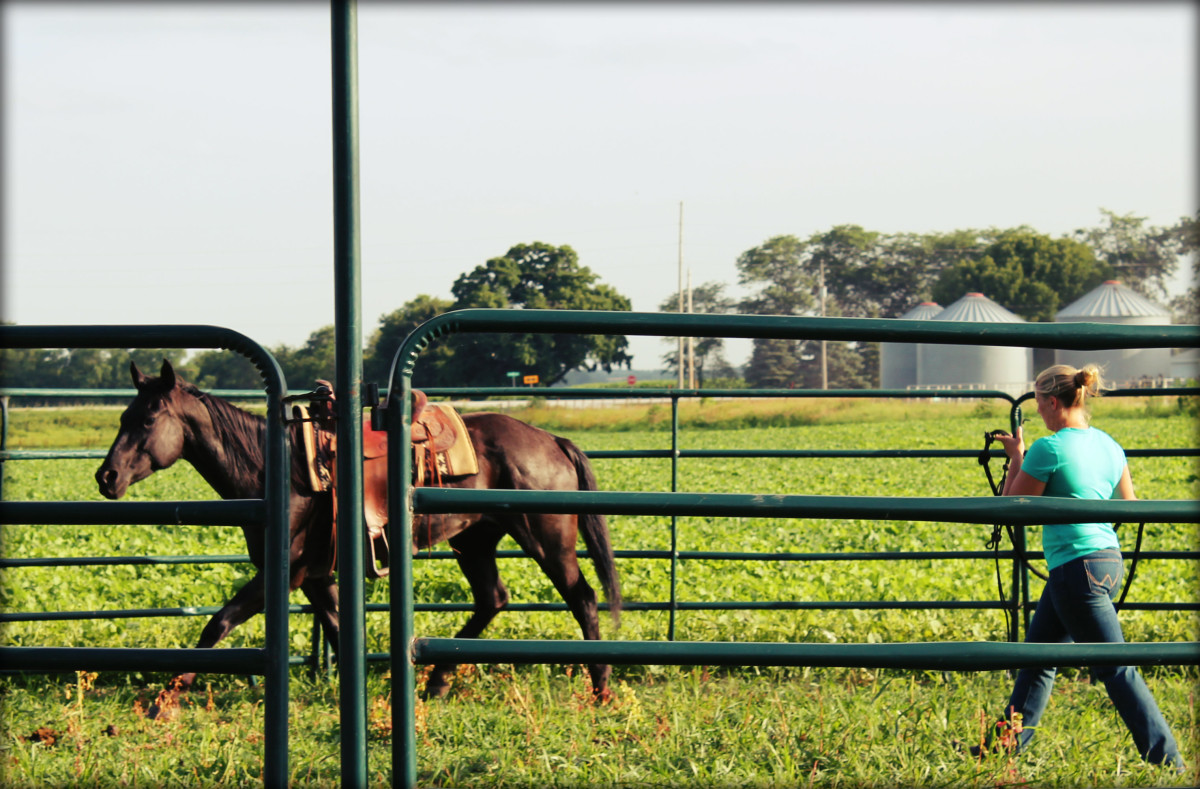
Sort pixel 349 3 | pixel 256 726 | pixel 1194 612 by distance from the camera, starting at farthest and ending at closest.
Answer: pixel 1194 612
pixel 256 726
pixel 349 3

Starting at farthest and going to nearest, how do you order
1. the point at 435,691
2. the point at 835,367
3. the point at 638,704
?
the point at 835,367 → the point at 435,691 → the point at 638,704

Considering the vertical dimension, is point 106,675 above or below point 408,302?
below

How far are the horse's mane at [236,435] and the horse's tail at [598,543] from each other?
1552 mm

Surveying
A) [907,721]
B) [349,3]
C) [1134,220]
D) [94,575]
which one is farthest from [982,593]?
[1134,220]

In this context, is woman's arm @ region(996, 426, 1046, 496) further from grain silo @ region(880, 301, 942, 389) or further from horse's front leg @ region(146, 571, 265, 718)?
grain silo @ region(880, 301, 942, 389)

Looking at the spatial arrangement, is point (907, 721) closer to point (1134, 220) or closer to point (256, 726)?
point (256, 726)

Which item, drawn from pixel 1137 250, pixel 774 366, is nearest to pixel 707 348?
pixel 774 366

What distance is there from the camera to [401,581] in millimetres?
1688

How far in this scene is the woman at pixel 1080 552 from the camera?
309 cm

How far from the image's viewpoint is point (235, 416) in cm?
428

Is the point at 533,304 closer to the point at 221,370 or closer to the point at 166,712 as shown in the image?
the point at 221,370

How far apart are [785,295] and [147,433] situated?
9843cm

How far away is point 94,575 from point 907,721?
6.56 meters

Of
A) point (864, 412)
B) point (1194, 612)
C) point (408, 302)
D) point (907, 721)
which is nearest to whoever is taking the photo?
point (907, 721)
